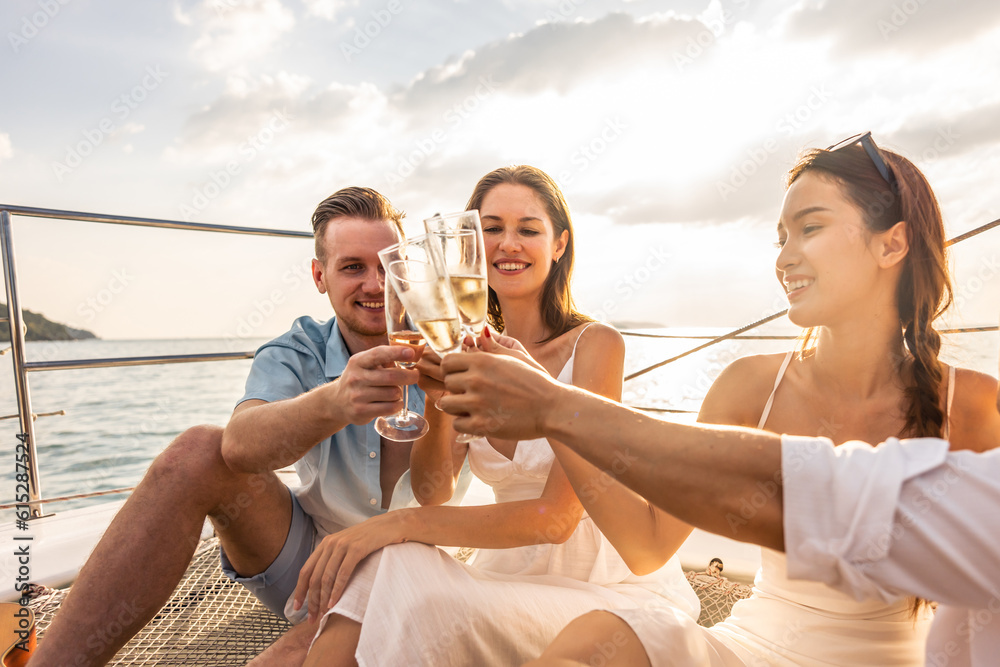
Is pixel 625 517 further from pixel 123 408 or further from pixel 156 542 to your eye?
pixel 123 408

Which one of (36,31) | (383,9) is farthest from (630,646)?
(36,31)

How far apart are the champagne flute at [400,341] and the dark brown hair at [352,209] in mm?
1041

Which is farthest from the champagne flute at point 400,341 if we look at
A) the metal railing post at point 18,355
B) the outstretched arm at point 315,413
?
the metal railing post at point 18,355

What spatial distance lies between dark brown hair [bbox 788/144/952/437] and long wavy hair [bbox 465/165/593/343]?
0.99 m

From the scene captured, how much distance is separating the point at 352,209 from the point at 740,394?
151 centimetres

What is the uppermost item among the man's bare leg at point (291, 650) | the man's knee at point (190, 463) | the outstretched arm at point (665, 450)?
the outstretched arm at point (665, 450)

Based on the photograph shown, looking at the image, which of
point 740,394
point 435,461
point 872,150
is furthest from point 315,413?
point 872,150

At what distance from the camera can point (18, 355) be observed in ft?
8.35

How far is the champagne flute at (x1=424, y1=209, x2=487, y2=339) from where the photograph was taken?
1.14 metres

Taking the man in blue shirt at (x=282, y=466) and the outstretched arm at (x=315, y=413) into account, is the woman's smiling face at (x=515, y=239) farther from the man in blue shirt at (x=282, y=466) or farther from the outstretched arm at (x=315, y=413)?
the outstretched arm at (x=315, y=413)

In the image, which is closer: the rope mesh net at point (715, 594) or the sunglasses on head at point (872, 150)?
the sunglasses on head at point (872, 150)

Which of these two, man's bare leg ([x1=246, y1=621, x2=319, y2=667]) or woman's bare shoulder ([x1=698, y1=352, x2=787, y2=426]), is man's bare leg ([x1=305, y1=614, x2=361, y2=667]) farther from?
woman's bare shoulder ([x1=698, y1=352, x2=787, y2=426])

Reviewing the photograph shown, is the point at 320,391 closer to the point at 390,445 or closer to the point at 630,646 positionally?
the point at 390,445

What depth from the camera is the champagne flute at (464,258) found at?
3.73 feet
